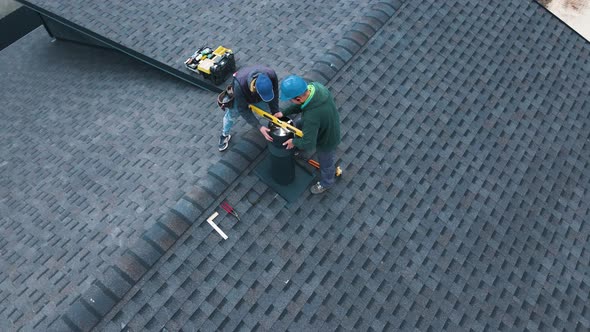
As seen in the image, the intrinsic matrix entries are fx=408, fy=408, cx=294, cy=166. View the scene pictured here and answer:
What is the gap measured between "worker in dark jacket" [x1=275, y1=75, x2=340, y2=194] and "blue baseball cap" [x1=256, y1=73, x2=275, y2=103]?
230 mm

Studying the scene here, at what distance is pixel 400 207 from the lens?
603cm

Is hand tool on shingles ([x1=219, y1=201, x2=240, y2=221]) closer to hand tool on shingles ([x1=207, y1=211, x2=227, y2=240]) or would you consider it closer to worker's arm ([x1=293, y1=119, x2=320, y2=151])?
hand tool on shingles ([x1=207, y1=211, x2=227, y2=240])

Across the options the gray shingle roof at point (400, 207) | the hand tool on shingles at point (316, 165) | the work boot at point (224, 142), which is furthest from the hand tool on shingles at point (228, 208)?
the hand tool on shingles at point (316, 165)

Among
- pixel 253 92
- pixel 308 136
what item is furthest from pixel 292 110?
pixel 308 136

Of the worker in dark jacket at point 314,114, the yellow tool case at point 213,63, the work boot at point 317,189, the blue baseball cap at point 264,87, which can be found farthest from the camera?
the yellow tool case at point 213,63

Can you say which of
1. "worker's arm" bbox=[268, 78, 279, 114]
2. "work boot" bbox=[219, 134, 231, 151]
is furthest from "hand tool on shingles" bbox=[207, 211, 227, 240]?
"worker's arm" bbox=[268, 78, 279, 114]

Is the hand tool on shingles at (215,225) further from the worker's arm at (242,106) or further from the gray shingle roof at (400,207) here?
the worker's arm at (242,106)

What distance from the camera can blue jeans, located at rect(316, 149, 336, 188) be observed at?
5574mm

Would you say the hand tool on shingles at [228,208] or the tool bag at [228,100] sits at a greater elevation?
the tool bag at [228,100]

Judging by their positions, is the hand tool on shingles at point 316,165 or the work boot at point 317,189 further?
the hand tool on shingles at point 316,165

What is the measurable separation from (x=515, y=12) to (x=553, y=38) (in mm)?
913

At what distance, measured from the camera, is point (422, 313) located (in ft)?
18.0

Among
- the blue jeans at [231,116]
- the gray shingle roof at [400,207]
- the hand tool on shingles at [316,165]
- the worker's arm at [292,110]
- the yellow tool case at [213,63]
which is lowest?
the gray shingle roof at [400,207]

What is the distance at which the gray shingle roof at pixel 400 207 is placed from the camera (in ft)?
17.0
